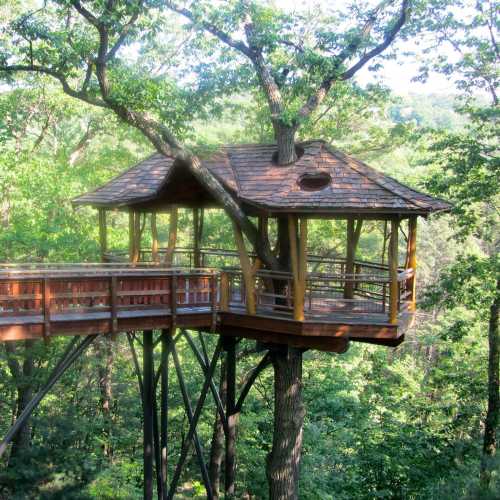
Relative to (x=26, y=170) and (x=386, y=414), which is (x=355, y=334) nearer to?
(x=386, y=414)

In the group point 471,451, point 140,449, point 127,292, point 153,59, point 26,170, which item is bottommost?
point 140,449

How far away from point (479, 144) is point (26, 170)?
1174 cm

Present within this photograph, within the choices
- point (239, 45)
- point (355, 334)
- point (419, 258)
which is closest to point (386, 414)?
point (355, 334)

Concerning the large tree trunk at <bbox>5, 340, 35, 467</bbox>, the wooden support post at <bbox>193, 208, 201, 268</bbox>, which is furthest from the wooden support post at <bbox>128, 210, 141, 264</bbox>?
the large tree trunk at <bbox>5, 340, 35, 467</bbox>

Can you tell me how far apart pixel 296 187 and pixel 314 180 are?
0.70 meters

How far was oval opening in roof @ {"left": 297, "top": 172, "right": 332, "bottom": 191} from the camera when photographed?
9680mm

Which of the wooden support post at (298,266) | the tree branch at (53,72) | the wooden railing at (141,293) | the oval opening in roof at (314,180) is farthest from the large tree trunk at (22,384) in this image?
the oval opening in roof at (314,180)

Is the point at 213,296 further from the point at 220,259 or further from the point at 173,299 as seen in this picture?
the point at 220,259

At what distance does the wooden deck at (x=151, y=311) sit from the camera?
7.91 meters

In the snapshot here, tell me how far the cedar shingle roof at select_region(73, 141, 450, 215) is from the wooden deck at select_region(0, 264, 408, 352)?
62.7 inches

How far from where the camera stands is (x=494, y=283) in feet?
40.7

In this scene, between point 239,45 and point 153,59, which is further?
point 153,59

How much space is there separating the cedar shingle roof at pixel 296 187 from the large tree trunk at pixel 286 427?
3067 mm

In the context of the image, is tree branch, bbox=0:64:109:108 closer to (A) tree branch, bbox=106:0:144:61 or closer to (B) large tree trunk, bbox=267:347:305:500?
(A) tree branch, bbox=106:0:144:61
